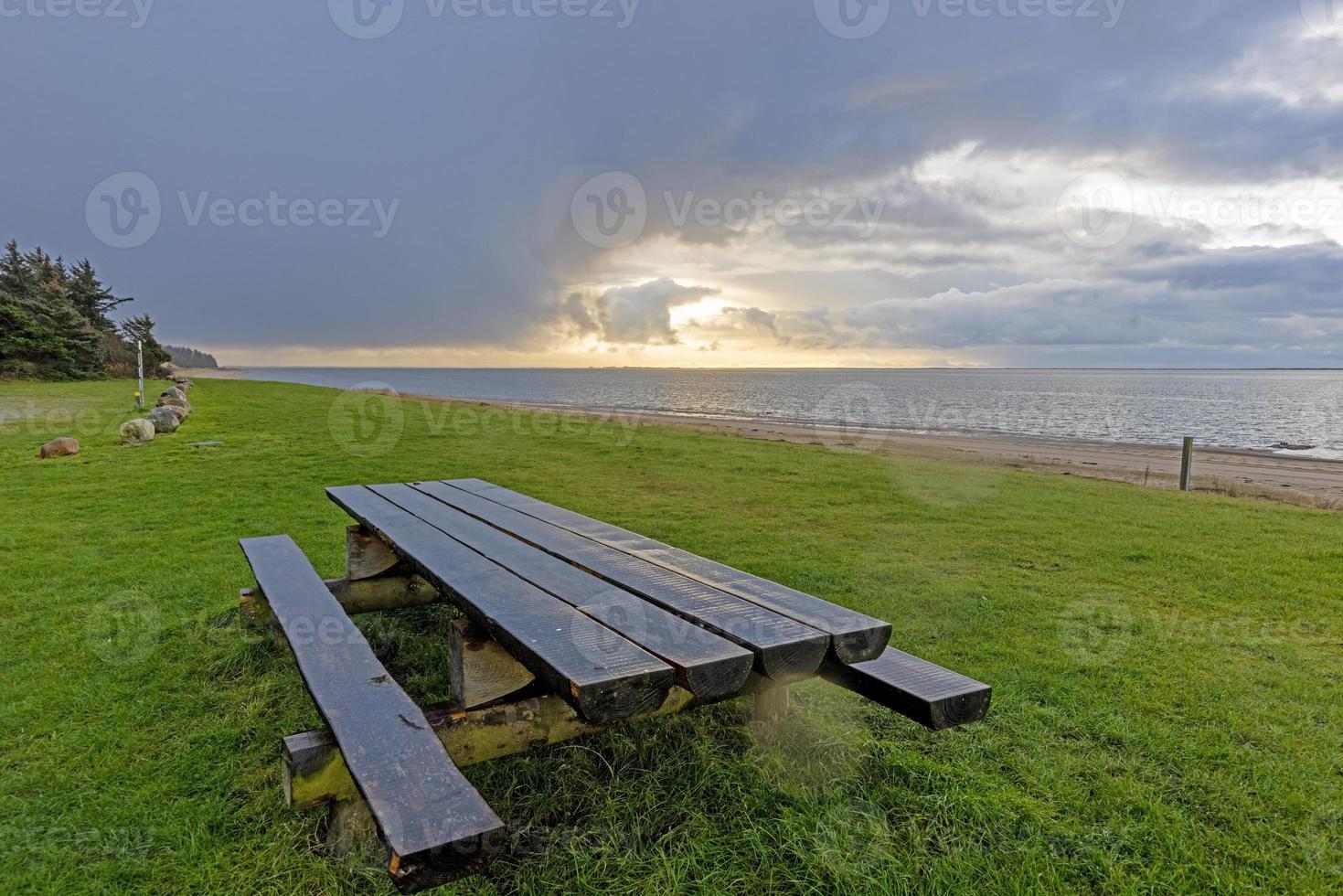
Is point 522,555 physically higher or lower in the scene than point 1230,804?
higher

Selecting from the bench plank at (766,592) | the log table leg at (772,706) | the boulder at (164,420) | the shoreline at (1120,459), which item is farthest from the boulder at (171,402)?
the log table leg at (772,706)

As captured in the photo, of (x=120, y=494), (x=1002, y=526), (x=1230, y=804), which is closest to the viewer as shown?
(x=1230, y=804)

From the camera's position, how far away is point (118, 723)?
9.58ft

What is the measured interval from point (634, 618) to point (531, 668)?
1.11 ft

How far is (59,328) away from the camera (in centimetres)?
3356

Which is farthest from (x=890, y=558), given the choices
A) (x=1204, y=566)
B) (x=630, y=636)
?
(x=630, y=636)

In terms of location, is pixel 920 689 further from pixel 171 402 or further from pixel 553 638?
Answer: pixel 171 402

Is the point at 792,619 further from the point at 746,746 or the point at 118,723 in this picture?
the point at 118,723

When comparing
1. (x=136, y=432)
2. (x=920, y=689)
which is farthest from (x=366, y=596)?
(x=136, y=432)

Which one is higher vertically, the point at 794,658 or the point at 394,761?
the point at 794,658

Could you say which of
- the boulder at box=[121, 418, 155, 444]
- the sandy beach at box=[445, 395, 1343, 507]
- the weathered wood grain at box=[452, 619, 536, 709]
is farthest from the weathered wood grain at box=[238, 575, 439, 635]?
the sandy beach at box=[445, 395, 1343, 507]

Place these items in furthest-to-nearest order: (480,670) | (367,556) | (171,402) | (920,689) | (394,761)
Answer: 1. (171,402)
2. (367,556)
3. (480,670)
4. (920,689)
5. (394,761)

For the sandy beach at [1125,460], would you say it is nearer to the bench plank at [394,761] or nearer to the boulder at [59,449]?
the boulder at [59,449]

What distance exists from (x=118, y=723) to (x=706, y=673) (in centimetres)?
270
